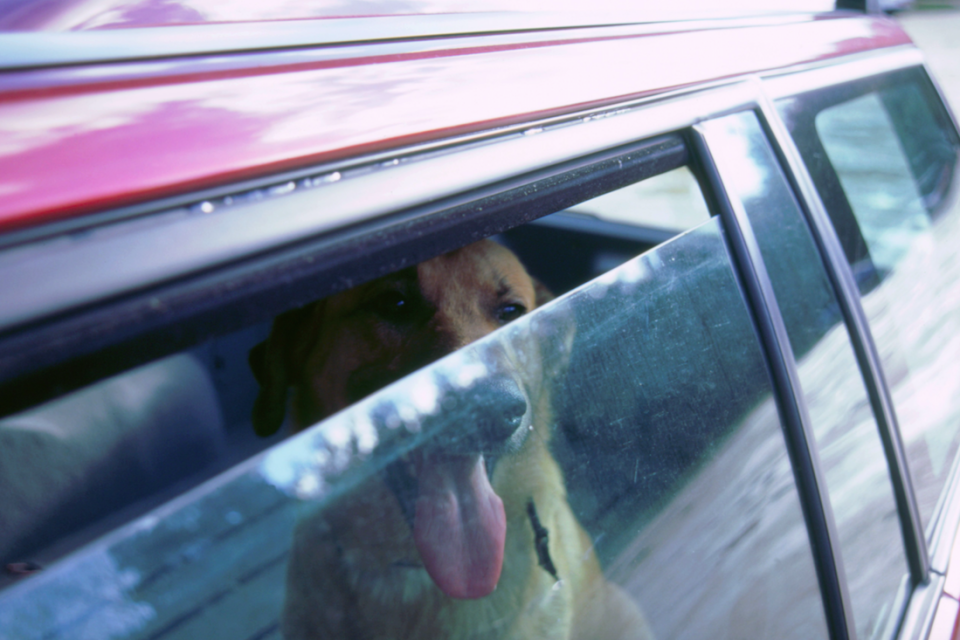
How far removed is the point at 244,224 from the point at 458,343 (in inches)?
44.2

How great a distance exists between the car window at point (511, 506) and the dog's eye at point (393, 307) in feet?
2.22

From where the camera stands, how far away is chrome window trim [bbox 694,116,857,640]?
113 centimetres

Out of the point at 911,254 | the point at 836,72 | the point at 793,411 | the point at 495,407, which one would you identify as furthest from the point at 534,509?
the point at 911,254

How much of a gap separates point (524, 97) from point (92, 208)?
540mm

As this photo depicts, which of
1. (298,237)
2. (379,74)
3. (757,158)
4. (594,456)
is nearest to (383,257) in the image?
(298,237)

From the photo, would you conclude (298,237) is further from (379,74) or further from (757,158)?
(757,158)

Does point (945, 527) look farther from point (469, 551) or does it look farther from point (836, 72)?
point (469, 551)

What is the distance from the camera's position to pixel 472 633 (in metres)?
0.88

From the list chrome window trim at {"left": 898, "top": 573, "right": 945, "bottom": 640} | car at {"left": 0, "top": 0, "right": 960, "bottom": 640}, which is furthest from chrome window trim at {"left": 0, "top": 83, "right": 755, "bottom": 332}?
chrome window trim at {"left": 898, "top": 573, "right": 945, "bottom": 640}

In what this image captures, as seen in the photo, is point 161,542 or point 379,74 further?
point 379,74

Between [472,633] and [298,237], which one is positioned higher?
[298,237]

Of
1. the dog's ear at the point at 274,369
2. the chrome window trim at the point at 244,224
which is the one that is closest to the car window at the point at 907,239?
the chrome window trim at the point at 244,224

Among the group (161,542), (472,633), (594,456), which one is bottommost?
(472,633)

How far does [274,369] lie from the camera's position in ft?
5.97
